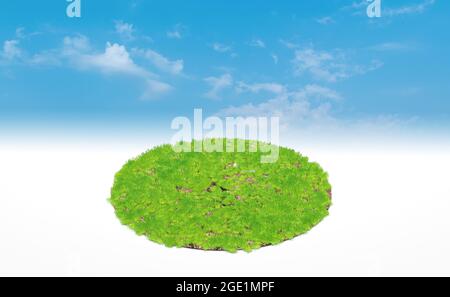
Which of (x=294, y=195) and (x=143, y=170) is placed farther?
(x=143, y=170)

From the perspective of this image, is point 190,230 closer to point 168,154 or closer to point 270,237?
point 270,237

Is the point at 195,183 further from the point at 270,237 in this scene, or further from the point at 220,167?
the point at 270,237

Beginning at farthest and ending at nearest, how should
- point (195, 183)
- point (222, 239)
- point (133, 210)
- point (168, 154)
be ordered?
point (168, 154) < point (195, 183) < point (133, 210) < point (222, 239)

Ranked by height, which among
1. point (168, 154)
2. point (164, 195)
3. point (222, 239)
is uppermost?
point (168, 154)

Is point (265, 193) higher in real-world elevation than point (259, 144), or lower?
lower

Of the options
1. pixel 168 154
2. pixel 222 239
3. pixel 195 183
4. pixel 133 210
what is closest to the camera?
pixel 222 239

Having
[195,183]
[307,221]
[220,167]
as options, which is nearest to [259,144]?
[220,167]
